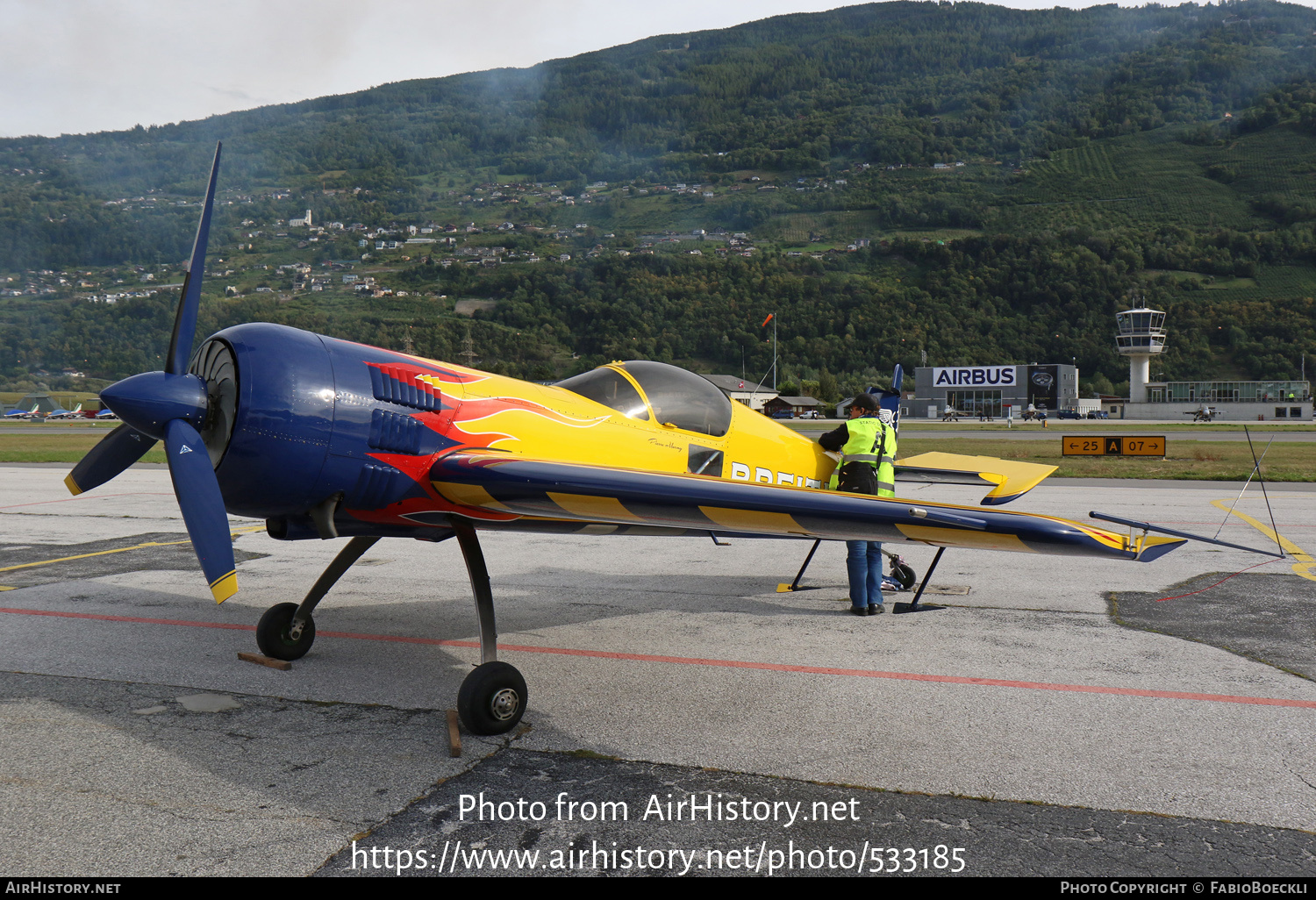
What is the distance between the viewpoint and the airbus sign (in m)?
102

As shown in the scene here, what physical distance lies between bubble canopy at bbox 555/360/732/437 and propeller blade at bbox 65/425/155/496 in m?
2.91

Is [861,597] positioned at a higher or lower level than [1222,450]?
higher

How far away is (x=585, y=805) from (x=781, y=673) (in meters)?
2.38

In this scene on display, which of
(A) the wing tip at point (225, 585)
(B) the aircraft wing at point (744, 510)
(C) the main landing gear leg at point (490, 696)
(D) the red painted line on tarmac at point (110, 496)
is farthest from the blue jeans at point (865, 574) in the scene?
(D) the red painted line on tarmac at point (110, 496)

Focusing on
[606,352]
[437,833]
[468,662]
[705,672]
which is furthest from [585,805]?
[606,352]

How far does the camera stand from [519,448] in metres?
5.48

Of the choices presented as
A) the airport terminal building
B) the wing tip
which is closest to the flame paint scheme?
the wing tip

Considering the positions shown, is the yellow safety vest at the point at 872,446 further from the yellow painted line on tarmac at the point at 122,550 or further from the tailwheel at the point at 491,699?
the yellow painted line on tarmac at the point at 122,550

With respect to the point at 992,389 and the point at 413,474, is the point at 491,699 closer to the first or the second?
the point at 413,474

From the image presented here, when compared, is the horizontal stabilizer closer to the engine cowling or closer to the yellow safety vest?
the yellow safety vest

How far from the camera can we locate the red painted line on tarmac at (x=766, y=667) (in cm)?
513

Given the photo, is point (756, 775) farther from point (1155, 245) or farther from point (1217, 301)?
point (1155, 245)

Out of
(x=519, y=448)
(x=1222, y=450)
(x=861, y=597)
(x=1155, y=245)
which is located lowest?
(x=1222, y=450)

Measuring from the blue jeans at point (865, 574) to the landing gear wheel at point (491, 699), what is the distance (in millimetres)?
3754
